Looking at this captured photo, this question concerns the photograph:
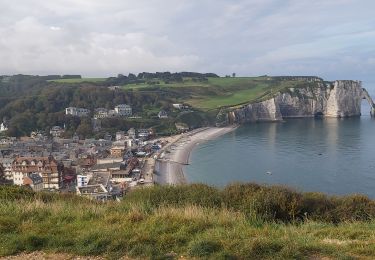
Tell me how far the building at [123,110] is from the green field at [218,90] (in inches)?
788

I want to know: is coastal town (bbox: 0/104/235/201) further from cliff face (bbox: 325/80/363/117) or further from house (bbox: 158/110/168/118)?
cliff face (bbox: 325/80/363/117)

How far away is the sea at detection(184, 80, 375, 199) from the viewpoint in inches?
1512

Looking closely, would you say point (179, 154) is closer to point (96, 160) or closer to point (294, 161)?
point (96, 160)

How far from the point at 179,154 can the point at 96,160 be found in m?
12.4

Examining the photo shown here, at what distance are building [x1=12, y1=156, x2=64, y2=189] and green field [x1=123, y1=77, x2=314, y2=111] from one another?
67.0 metres

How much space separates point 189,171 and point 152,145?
75.5ft

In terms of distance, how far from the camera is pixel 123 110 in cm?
9725

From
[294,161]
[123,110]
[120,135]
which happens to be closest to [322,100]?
[123,110]

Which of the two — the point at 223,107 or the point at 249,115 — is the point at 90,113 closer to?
the point at 223,107

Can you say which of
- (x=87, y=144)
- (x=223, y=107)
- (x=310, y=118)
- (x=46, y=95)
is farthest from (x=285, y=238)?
(x=310, y=118)

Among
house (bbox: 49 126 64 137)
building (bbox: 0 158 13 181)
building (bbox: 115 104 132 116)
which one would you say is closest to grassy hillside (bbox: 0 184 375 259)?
building (bbox: 0 158 13 181)

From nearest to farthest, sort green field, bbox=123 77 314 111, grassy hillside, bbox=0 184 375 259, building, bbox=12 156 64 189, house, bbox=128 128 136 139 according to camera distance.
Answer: grassy hillside, bbox=0 184 375 259, building, bbox=12 156 64 189, house, bbox=128 128 136 139, green field, bbox=123 77 314 111

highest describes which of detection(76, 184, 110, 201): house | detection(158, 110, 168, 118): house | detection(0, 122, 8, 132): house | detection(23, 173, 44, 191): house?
detection(158, 110, 168, 118): house

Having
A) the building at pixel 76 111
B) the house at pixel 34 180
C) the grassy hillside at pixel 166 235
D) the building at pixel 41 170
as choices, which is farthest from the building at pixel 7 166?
the building at pixel 76 111
